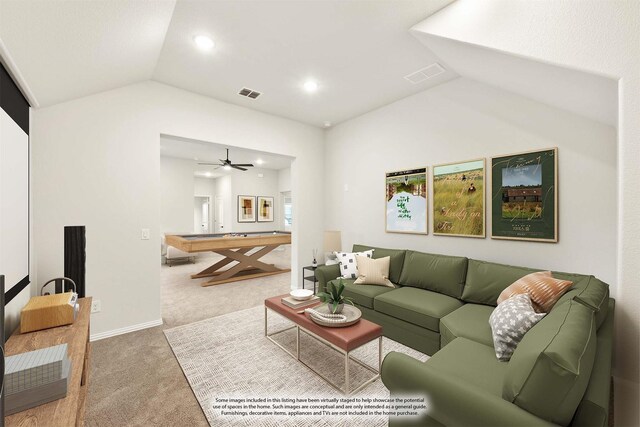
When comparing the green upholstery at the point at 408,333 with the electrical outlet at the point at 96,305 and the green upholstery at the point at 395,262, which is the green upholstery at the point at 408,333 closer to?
the green upholstery at the point at 395,262

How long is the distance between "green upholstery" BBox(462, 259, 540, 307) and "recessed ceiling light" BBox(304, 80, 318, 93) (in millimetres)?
2810

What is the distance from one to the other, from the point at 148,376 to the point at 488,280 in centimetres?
317

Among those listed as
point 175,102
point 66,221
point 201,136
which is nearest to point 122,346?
point 66,221

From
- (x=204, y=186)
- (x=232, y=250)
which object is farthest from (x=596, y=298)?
(x=204, y=186)

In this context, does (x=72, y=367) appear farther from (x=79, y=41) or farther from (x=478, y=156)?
(x=478, y=156)

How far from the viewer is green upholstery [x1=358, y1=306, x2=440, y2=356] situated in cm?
240

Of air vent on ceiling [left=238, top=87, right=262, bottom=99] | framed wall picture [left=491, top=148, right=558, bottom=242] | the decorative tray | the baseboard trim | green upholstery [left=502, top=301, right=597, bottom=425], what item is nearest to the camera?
green upholstery [left=502, top=301, right=597, bottom=425]

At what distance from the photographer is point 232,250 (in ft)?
18.1

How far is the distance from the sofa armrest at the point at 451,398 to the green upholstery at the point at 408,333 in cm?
126

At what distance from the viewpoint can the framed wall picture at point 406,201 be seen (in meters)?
3.51

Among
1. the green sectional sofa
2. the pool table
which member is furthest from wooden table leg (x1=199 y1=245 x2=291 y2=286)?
the green sectional sofa

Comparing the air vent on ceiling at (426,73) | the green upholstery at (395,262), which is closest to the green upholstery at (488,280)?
the green upholstery at (395,262)

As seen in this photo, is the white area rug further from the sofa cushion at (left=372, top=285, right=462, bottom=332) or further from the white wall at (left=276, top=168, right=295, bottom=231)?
the white wall at (left=276, top=168, right=295, bottom=231)

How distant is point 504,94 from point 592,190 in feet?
4.07
